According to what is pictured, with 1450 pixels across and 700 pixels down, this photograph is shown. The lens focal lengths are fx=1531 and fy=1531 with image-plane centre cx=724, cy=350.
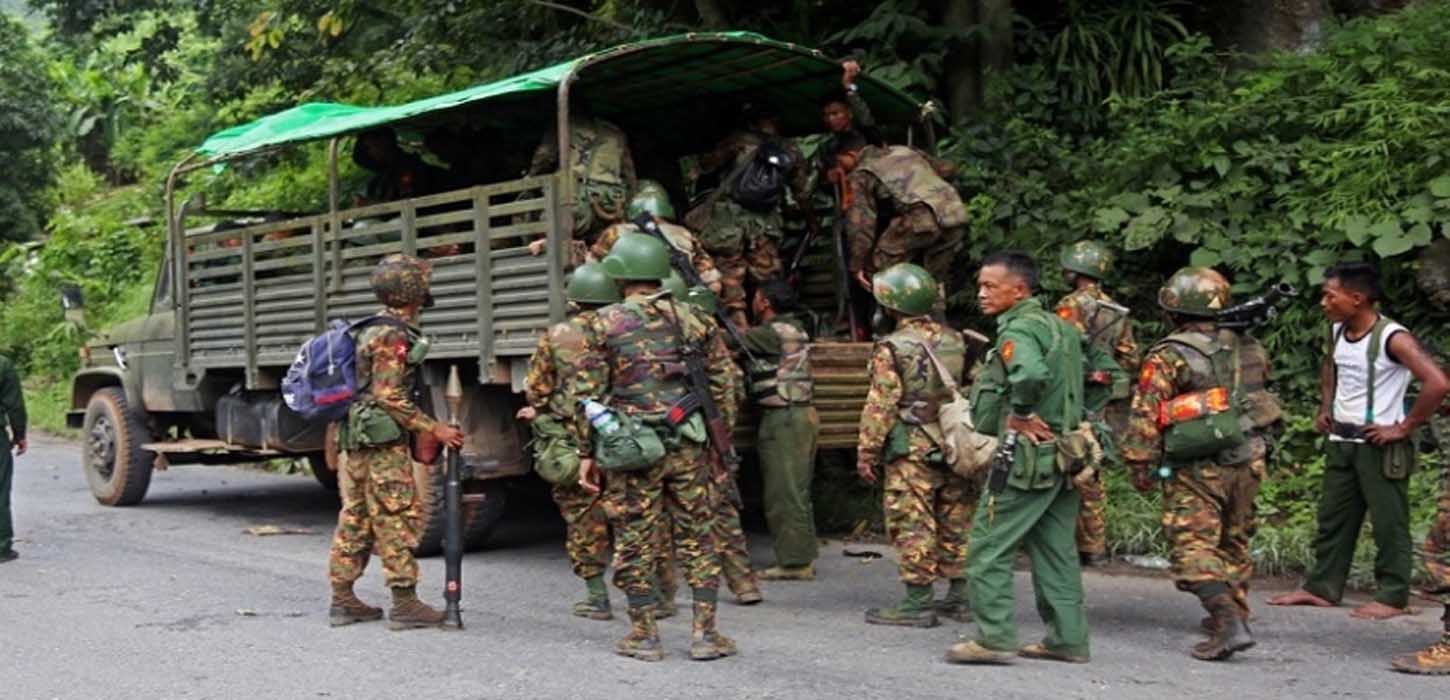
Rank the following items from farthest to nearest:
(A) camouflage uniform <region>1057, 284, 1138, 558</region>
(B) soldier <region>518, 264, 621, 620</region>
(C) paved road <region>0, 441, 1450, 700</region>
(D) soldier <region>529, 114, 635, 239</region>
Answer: (D) soldier <region>529, 114, 635, 239</region>, (A) camouflage uniform <region>1057, 284, 1138, 558</region>, (B) soldier <region>518, 264, 621, 620</region>, (C) paved road <region>0, 441, 1450, 700</region>

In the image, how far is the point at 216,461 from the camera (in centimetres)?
1088

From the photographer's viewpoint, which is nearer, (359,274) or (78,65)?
(359,274)

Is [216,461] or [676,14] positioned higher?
[676,14]

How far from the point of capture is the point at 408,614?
21.4 ft

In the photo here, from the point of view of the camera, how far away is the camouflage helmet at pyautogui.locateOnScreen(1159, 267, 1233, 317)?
5.99m

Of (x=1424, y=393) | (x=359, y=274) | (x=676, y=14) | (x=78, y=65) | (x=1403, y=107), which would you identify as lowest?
(x=1424, y=393)

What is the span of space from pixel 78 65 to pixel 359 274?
79.8ft

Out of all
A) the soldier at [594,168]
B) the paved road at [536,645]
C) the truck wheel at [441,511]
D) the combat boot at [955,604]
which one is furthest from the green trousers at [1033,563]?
the truck wheel at [441,511]

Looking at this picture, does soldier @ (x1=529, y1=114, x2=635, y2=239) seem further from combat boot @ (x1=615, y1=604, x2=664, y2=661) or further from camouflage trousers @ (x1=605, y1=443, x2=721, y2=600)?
combat boot @ (x1=615, y1=604, x2=664, y2=661)

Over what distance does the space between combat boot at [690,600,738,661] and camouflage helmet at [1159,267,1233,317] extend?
2171 millimetres

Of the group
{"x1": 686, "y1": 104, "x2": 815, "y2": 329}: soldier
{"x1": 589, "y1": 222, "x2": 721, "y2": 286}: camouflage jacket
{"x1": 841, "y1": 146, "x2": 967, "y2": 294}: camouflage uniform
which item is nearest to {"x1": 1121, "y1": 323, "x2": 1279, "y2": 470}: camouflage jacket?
{"x1": 589, "y1": 222, "x2": 721, "y2": 286}: camouflage jacket

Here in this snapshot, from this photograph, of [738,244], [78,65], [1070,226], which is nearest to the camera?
[738,244]

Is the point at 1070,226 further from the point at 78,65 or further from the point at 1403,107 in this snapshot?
the point at 78,65

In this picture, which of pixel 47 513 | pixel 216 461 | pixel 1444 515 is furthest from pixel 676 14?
pixel 1444 515
